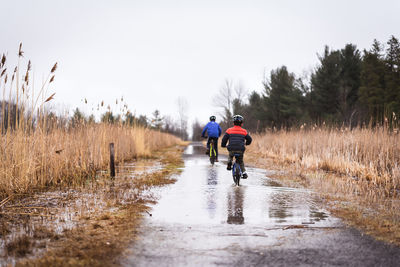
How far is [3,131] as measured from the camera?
6.55 metres

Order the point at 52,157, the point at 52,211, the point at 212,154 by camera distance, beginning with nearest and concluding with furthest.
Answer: the point at 52,211
the point at 52,157
the point at 212,154

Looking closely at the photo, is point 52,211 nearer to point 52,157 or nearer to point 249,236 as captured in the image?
point 52,157

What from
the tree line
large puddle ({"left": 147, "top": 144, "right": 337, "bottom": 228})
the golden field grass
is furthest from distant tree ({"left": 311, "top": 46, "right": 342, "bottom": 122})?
large puddle ({"left": 147, "top": 144, "right": 337, "bottom": 228})

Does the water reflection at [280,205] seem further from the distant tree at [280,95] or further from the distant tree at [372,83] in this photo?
the distant tree at [280,95]

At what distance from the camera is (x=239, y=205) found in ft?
19.0

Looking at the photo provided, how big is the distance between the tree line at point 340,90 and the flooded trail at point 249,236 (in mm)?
24055

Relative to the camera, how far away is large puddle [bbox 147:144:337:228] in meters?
4.75

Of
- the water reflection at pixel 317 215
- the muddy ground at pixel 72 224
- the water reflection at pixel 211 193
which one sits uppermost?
the muddy ground at pixel 72 224

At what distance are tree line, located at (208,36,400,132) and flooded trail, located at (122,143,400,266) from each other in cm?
2405

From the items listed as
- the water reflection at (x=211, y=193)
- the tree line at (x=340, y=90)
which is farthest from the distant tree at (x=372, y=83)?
the water reflection at (x=211, y=193)

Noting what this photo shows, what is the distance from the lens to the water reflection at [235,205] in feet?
15.8

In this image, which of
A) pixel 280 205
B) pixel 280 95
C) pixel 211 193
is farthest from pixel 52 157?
pixel 280 95

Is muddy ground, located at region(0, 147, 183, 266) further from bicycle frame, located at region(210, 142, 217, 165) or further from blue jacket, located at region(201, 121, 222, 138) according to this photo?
blue jacket, located at region(201, 121, 222, 138)

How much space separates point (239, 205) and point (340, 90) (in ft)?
110
